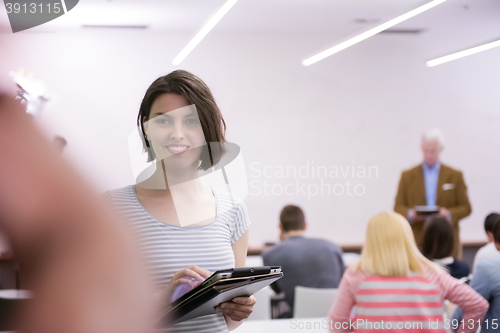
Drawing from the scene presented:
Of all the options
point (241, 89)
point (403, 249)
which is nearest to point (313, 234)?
point (241, 89)

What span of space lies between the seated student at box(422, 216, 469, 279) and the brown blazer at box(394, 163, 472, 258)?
1113 millimetres

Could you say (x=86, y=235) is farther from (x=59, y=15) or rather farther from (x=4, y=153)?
(x=59, y=15)

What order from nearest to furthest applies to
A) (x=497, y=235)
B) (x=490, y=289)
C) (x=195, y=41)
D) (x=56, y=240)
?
(x=56, y=240), (x=490, y=289), (x=497, y=235), (x=195, y=41)

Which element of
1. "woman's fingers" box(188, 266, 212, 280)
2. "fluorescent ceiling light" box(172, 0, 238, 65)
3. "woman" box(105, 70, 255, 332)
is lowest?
"woman's fingers" box(188, 266, 212, 280)

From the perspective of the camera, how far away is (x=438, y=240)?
3.02 m

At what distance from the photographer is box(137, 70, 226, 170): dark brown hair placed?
1489 millimetres

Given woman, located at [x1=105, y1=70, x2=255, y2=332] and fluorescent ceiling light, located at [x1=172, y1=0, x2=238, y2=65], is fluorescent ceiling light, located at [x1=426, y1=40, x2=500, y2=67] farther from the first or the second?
woman, located at [x1=105, y1=70, x2=255, y2=332]

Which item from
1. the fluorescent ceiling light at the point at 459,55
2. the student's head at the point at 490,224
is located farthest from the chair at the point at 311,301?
the fluorescent ceiling light at the point at 459,55

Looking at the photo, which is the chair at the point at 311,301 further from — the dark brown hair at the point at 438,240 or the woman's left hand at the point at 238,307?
the woman's left hand at the point at 238,307

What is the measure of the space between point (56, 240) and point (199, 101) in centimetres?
106

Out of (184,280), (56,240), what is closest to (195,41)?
(184,280)

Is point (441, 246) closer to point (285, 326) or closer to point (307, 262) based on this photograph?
point (307, 262)

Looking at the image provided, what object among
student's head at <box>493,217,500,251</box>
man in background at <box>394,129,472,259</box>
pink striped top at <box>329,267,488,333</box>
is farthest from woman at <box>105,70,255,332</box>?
man in background at <box>394,129,472,259</box>

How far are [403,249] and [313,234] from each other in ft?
9.46
